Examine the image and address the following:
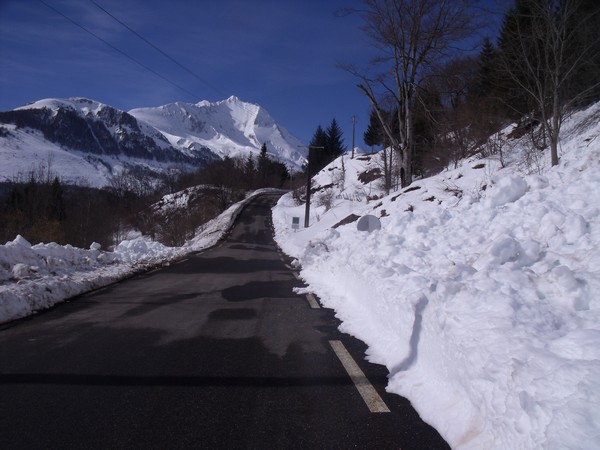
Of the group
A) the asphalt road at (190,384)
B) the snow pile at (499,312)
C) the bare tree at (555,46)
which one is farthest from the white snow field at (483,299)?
the bare tree at (555,46)

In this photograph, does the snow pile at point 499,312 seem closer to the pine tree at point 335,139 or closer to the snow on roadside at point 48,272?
the snow on roadside at point 48,272

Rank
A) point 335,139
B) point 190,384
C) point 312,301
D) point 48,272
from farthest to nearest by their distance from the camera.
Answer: point 335,139, point 48,272, point 312,301, point 190,384

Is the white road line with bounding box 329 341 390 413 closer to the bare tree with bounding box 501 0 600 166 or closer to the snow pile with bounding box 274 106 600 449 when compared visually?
the snow pile with bounding box 274 106 600 449

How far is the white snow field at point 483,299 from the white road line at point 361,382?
0.22 m

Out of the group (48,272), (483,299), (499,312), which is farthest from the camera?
(48,272)

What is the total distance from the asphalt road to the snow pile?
362 mm

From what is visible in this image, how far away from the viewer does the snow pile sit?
2492 mm

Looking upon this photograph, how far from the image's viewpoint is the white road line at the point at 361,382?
3418mm

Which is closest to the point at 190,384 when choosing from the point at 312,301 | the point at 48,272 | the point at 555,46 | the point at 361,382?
the point at 361,382

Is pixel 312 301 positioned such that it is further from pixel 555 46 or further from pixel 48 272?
pixel 555 46

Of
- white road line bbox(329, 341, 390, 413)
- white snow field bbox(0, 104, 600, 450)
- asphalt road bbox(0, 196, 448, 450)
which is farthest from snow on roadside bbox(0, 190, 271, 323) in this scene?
white road line bbox(329, 341, 390, 413)

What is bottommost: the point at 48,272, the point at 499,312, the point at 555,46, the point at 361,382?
the point at 361,382

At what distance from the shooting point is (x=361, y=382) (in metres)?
3.88

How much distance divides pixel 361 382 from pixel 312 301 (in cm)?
375
